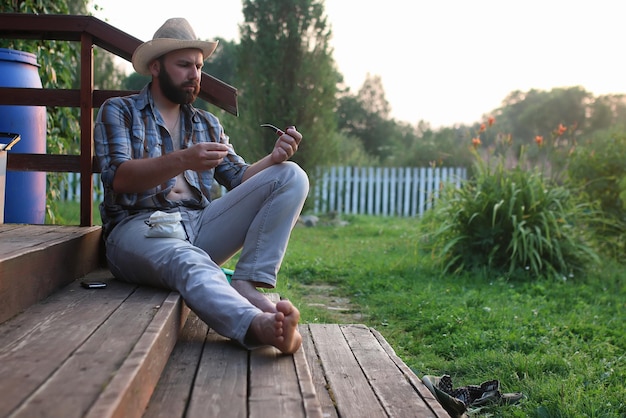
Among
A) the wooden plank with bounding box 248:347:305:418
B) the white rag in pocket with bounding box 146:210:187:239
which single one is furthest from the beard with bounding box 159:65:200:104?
the wooden plank with bounding box 248:347:305:418

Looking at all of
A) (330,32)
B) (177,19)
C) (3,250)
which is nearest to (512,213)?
(177,19)

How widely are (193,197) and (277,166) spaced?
45 cm

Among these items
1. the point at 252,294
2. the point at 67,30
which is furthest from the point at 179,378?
the point at 67,30

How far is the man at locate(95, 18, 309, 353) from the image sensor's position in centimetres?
217

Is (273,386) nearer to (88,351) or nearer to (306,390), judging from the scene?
(306,390)

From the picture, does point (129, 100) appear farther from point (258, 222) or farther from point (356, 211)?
point (356, 211)

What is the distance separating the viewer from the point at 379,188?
14.0m

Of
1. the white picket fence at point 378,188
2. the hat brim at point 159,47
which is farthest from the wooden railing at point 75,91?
the white picket fence at point 378,188

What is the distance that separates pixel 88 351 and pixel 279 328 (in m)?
0.58

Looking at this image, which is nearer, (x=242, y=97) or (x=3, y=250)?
(x=3, y=250)

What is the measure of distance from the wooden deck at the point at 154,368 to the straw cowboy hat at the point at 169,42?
82cm

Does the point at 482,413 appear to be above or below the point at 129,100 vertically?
below

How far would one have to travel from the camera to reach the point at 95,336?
1.71m

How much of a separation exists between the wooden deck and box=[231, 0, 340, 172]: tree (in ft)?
30.5
